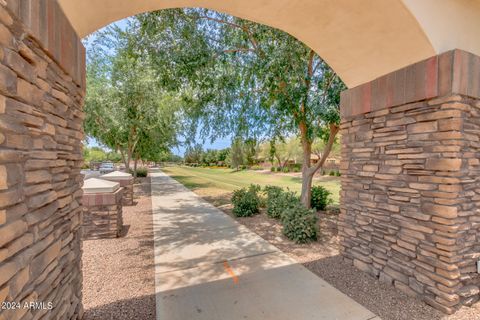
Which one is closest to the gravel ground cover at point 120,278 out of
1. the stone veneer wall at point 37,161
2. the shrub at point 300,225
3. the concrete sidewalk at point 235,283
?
the concrete sidewalk at point 235,283

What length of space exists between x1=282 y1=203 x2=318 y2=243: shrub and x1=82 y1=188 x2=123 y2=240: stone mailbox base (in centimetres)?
385

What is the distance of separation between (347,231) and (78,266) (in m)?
4.02

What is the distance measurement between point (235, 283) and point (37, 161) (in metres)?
2.94

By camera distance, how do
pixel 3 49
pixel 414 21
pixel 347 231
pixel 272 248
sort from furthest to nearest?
pixel 272 248, pixel 347 231, pixel 414 21, pixel 3 49

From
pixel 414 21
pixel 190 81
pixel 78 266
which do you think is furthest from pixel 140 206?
pixel 414 21

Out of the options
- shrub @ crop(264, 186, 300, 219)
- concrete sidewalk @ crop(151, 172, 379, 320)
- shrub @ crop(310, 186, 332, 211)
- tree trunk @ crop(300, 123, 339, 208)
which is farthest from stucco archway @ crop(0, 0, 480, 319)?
shrub @ crop(310, 186, 332, 211)

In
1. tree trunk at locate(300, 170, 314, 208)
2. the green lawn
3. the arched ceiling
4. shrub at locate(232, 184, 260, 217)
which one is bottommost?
the green lawn

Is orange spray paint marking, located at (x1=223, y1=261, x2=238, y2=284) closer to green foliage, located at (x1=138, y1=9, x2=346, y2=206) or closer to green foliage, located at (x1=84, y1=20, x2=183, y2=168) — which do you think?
green foliage, located at (x1=138, y1=9, x2=346, y2=206)

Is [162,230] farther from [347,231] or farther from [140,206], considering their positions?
[347,231]

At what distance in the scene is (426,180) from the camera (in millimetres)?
3064

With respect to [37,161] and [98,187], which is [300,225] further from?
[37,161]

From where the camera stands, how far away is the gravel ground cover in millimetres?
2934

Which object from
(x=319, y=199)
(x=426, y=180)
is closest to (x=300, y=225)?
(x=426, y=180)

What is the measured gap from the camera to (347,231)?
4289mm
